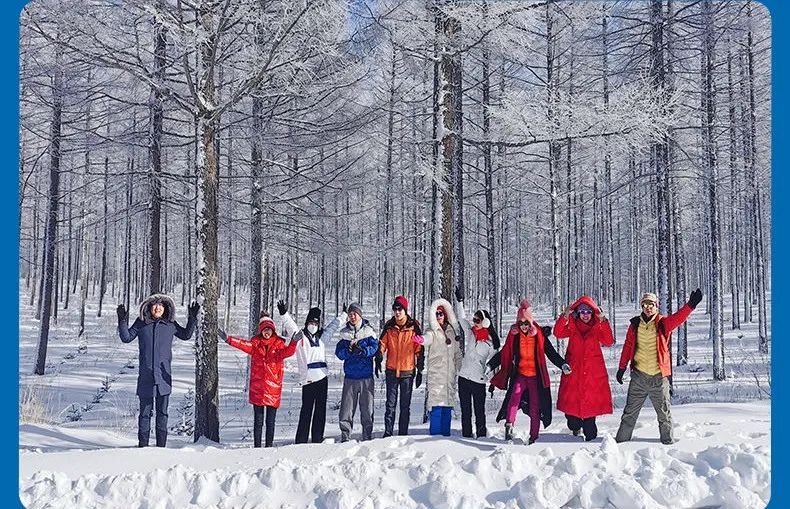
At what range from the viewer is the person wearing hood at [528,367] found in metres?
6.76

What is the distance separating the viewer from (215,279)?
8.07 metres

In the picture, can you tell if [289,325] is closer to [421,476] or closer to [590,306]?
[421,476]

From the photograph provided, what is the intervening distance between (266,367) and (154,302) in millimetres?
1554

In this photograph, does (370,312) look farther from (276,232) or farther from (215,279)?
(215,279)

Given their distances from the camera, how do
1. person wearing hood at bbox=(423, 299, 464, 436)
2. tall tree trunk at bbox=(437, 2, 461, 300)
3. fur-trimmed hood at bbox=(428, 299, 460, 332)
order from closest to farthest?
person wearing hood at bbox=(423, 299, 464, 436), fur-trimmed hood at bbox=(428, 299, 460, 332), tall tree trunk at bbox=(437, 2, 461, 300)

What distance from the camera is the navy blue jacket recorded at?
7.11 meters

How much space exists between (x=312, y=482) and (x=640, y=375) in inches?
149

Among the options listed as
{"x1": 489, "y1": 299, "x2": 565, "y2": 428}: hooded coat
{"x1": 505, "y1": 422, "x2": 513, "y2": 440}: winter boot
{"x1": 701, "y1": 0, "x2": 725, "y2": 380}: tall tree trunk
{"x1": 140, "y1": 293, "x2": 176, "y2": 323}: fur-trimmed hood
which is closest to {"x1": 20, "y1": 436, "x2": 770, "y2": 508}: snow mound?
{"x1": 505, "y1": 422, "x2": 513, "y2": 440}: winter boot

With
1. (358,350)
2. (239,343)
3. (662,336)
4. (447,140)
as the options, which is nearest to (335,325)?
(358,350)

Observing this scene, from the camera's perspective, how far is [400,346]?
722cm

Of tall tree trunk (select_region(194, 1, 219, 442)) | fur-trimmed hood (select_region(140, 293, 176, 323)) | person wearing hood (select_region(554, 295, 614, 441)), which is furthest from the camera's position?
tall tree trunk (select_region(194, 1, 219, 442))

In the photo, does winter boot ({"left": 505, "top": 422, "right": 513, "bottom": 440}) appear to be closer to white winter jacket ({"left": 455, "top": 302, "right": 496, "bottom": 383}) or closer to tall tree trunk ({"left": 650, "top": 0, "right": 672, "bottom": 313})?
white winter jacket ({"left": 455, "top": 302, "right": 496, "bottom": 383})

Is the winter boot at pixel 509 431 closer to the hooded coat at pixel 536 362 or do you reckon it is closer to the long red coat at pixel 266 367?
the hooded coat at pixel 536 362

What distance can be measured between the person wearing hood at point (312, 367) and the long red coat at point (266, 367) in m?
0.16
